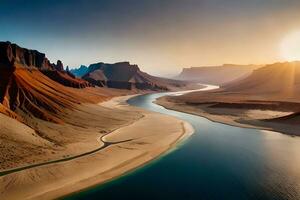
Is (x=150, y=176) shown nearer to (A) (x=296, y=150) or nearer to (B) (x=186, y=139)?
(B) (x=186, y=139)

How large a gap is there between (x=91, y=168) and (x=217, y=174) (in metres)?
18.3

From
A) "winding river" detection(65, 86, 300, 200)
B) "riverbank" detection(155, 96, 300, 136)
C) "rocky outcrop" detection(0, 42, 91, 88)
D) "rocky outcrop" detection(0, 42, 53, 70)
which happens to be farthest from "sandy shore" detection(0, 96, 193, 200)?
"rocky outcrop" detection(0, 42, 91, 88)

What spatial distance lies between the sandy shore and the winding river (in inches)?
86.0

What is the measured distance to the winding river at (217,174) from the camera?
35094mm

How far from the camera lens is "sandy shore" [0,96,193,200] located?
35750mm

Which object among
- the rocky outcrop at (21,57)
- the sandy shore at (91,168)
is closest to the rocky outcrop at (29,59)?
the rocky outcrop at (21,57)

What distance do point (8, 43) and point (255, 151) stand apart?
100535 millimetres

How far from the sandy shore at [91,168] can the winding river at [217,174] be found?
2.19 metres

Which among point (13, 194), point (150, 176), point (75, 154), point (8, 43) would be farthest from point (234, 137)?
point (8, 43)

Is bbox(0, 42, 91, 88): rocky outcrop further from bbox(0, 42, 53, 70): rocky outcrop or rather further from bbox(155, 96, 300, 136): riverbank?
bbox(155, 96, 300, 136): riverbank

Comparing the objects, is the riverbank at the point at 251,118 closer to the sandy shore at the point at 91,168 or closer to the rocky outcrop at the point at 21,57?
the sandy shore at the point at 91,168

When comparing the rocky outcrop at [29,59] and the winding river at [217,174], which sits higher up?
the rocky outcrop at [29,59]

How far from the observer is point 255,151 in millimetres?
54281

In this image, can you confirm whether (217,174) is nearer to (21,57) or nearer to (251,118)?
(251,118)
